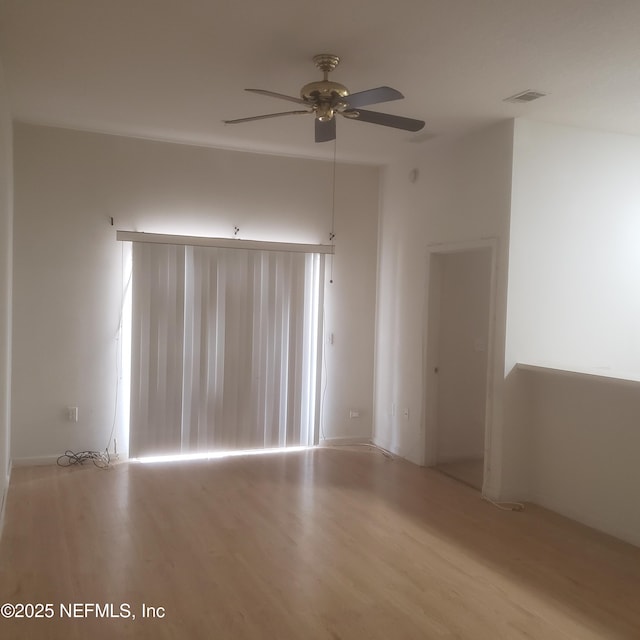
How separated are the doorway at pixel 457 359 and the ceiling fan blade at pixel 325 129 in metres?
1.97

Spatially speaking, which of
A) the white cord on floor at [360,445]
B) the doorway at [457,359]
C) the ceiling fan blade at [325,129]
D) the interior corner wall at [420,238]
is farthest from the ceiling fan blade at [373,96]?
the white cord on floor at [360,445]

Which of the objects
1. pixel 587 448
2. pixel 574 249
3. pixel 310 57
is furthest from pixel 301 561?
pixel 574 249

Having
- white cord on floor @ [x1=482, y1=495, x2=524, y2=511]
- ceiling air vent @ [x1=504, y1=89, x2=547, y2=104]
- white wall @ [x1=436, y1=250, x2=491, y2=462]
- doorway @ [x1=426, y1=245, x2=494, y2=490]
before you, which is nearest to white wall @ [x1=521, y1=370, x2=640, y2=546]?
white cord on floor @ [x1=482, y1=495, x2=524, y2=511]

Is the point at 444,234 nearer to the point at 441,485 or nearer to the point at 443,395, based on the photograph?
the point at 443,395

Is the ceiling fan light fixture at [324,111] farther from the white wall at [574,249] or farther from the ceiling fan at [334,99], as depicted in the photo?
the white wall at [574,249]

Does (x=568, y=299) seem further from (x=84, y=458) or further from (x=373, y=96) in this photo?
(x=84, y=458)

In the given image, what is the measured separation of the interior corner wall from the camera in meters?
4.37

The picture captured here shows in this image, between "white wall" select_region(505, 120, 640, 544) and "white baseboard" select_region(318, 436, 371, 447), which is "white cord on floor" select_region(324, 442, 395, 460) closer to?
"white baseboard" select_region(318, 436, 371, 447)

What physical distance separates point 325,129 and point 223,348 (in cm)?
253

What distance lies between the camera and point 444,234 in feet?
16.3

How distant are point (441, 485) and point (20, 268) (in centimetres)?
392

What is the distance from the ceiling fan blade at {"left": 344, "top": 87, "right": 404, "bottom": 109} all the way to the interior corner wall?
172cm

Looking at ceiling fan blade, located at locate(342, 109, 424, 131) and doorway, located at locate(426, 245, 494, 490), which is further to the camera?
doorway, located at locate(426, 245, 494, 490)

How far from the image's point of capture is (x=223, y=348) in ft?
17.5
